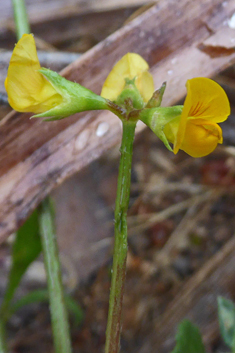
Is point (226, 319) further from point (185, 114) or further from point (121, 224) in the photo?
point (185, 114)

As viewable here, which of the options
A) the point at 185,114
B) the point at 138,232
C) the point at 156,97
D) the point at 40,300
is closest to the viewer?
the point at 185,114

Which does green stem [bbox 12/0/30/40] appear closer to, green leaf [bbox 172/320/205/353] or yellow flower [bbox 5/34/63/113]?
yellow flower [bbox 5/34/63/113]

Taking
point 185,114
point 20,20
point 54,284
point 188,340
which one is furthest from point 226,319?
point 20,20

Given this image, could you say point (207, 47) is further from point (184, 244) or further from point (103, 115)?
point (184, 244)

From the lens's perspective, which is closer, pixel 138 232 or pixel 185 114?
pixel 185 114

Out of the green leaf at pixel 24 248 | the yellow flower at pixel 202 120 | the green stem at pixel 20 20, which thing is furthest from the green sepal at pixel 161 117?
the green stem at pixel 20 20

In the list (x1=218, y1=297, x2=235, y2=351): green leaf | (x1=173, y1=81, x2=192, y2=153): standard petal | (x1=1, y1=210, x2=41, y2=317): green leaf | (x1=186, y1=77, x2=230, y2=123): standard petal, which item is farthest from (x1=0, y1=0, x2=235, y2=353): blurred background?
(x1=173, y1=81, x2=192, y2=153): standard petal

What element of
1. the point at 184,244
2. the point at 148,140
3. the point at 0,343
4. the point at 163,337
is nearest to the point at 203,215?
the point at 184,244

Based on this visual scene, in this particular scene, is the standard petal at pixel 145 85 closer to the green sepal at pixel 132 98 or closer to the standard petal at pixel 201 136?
the green sepal at pixel 132 98
